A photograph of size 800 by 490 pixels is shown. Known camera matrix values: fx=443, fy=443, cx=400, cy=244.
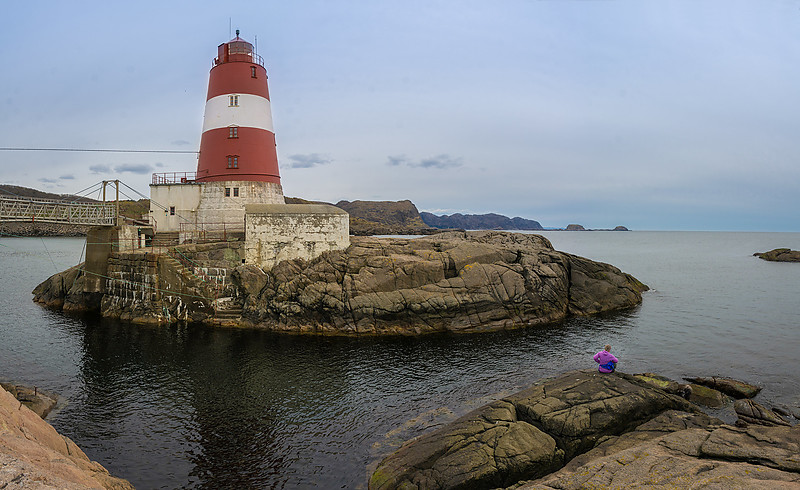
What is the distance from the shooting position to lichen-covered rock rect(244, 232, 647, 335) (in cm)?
2788

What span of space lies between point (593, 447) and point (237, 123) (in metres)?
33.1

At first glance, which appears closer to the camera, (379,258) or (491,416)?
(491,416)

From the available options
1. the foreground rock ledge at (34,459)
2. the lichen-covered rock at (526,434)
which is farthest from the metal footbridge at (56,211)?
the lichen-covered rock at (526,434)

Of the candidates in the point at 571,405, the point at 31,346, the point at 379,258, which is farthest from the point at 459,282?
the point at 31,346

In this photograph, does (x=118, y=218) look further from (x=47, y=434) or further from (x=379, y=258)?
(x=47, y=434)

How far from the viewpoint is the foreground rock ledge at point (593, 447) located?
8.91 m

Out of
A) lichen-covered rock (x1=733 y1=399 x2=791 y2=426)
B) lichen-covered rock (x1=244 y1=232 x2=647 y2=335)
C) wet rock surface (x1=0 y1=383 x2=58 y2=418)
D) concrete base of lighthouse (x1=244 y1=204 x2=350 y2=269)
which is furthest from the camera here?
concrete base of lighthouse (x1=244 y1=204 x2=350 y2=269)

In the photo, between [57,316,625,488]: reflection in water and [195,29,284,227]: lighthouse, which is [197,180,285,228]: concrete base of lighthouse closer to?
[195,29,284,227]: lighthouse

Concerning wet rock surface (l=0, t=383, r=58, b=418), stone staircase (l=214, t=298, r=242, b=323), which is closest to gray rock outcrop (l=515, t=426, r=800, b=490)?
wet rock surface (l=0, t=383, r=58, b=418)

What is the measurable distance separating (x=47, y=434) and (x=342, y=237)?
23.5 m

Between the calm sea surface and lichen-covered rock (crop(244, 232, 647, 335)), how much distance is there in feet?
5.38

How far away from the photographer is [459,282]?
2920 cm

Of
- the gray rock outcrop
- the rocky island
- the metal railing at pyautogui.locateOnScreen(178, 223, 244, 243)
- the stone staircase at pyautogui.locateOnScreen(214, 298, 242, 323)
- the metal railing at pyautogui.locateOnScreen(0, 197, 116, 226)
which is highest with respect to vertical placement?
the metal railing at pyautogui.locateOnScreen(0, 197, 116, 226)

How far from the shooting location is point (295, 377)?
20500 mm
